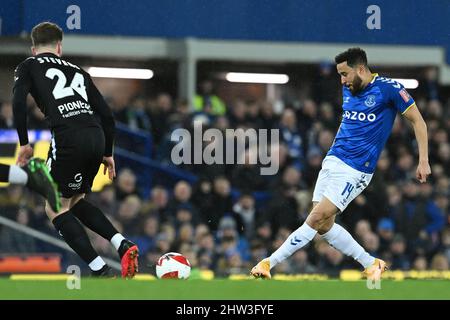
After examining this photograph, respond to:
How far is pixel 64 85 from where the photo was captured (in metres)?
7.71

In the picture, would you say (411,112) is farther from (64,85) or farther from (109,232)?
(64,85)

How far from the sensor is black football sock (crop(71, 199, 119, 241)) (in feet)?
25.4

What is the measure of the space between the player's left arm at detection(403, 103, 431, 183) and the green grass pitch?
976 millimetres

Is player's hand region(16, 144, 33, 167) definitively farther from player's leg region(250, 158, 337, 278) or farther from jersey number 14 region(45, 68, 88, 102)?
player's leg region(250, 158, 337, 278)

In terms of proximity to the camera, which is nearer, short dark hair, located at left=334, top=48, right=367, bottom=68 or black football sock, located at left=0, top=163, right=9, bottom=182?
black football sock, located at left=0, top=163, right=9, bottom=182

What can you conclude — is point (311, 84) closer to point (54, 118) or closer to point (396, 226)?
point (396, 226)

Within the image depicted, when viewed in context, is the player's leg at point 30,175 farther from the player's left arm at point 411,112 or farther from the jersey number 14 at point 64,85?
the player's left arm at point 411,112

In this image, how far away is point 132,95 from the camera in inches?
697

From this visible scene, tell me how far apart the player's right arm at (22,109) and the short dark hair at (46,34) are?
0.22 m

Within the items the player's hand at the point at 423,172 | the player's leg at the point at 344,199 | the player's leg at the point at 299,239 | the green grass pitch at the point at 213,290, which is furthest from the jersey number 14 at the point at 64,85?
the player's hand at the point at 423,172

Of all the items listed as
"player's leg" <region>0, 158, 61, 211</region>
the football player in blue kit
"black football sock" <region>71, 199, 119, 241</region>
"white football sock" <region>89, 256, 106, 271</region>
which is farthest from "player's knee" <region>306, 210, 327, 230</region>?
"player's leg" <region>0, 158, 61, 211</region>

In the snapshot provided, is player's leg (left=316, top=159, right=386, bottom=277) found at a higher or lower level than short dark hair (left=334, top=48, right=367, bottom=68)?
lower

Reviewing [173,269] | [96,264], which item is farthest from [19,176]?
[173,269]
